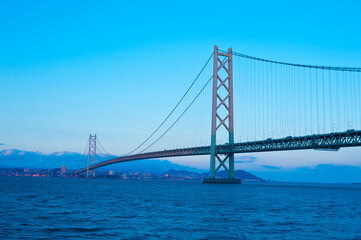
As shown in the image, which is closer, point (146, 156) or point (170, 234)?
point (170, 234)

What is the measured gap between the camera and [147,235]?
513 inches

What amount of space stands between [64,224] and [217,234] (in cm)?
551

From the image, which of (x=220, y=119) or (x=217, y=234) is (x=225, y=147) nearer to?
(x=220, y=119)

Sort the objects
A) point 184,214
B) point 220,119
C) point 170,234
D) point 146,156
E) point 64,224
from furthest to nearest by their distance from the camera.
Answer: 1. point 146,156
2. point 220,119
3. point 184,214
4. point 64,224
5. point 170,234

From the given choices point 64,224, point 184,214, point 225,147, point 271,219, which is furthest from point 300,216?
point 225,147

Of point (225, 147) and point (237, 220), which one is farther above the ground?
point (225, 147)

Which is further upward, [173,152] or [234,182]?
[173,152]

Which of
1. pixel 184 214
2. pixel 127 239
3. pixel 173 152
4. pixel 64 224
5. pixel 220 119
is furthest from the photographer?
pixel 173 152

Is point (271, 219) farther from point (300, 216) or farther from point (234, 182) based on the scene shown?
point (234, 182)

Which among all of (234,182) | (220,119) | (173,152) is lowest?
(234,182)

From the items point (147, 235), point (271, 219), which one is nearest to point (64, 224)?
point (147, 235)

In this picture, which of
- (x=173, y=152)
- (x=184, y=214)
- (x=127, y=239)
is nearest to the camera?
(x=127, y=239)

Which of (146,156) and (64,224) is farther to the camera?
(146,156)

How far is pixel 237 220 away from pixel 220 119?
41.5 metres
